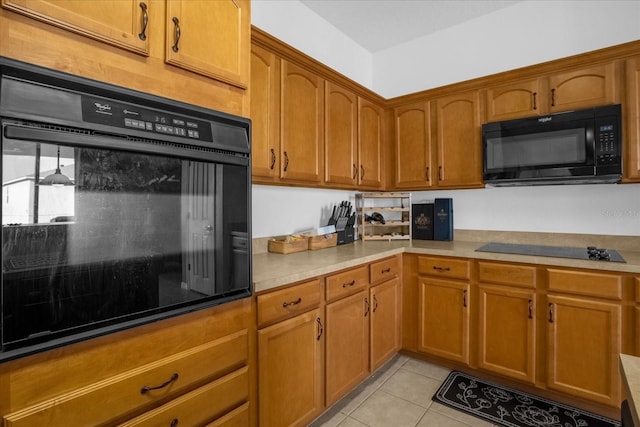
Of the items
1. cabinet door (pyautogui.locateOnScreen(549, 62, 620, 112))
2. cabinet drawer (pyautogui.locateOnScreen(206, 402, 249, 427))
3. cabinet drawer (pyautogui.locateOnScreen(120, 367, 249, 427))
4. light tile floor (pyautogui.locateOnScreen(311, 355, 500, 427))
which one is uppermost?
cabinet door (pyautogui.locateOnScreen(549, 62, 620, 112))

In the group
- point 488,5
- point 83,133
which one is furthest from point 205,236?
point 488,5

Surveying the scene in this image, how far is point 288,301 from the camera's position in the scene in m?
1.52

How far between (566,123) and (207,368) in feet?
8.18

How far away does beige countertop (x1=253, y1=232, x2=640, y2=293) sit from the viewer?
5.19ft

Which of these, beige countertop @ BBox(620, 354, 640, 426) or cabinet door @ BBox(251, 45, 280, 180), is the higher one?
cabinet door @ BBox(251, 45, 280, 180)

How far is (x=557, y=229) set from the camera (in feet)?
7.91

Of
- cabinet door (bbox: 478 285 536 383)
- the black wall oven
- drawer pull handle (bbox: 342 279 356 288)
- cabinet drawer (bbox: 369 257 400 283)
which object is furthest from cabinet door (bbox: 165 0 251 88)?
cabinet door (bbox: 478 285 536 383)

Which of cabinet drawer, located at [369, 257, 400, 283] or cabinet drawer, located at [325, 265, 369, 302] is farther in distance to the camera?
cabinet drawer, located at [369, 257, 400, 283]

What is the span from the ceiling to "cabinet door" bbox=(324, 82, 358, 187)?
744 millimetres

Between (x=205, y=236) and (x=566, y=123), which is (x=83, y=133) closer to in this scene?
(x=205, y=236)

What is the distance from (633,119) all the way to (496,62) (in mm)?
1101

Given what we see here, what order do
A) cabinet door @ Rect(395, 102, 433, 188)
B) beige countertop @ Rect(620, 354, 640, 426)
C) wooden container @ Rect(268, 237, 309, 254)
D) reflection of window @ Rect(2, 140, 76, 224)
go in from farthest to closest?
1. cabinet door @ Rect(395, 102, 433, 188)
2. wooden container @ Rect(268, 237, 309, 254)
3. reflection of window @ Rect(2, 140, 76, 224)
4. beige countertop @ Rect(620, 354, 640, 426)

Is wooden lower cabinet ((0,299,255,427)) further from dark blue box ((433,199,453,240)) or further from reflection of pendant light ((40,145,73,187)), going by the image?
dark blue box ((433,199,453,240))

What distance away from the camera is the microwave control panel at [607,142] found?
195cm
